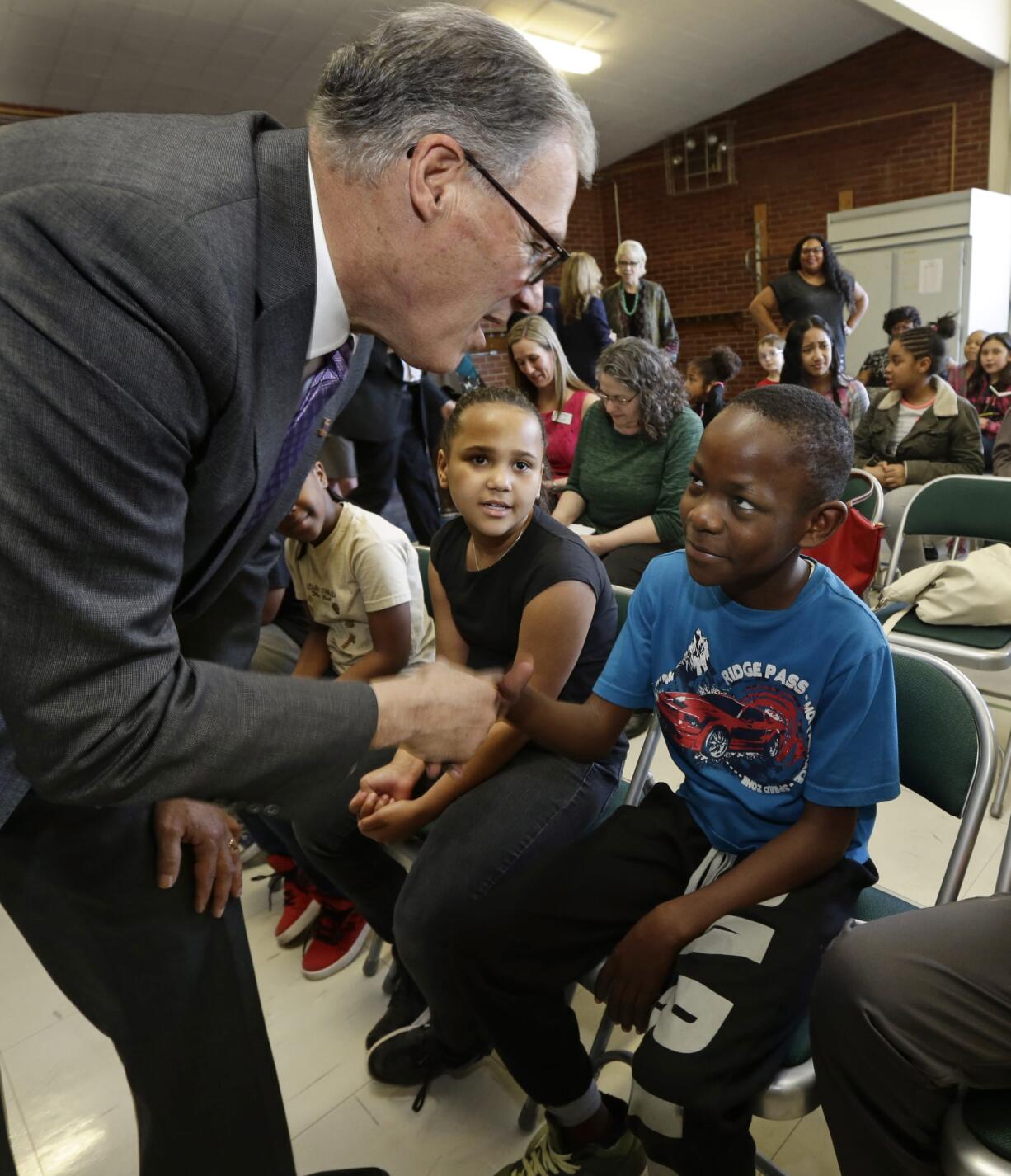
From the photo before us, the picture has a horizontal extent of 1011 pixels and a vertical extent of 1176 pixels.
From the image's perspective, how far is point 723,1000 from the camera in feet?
3.56

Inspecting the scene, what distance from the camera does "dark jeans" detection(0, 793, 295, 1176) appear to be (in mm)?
982

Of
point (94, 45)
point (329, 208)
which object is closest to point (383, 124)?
point (329, 208)

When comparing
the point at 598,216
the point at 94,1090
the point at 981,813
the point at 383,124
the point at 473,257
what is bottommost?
the point at 94,1090

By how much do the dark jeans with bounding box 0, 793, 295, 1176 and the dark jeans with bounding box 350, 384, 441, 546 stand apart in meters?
3.11

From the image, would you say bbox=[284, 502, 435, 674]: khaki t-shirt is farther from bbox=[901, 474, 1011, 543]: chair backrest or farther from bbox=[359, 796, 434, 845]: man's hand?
bbox=[901, 474, 1011, 543]: chair backrest

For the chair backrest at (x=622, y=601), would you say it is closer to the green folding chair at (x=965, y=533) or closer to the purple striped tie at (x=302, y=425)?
the green folding chair at (x=965, y=533)

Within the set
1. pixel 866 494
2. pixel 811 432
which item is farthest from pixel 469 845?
pixel 866 494

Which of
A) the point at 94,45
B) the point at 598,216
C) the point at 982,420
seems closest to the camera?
the point at 982,420

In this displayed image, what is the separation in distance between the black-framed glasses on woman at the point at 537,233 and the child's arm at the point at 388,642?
1096 mm

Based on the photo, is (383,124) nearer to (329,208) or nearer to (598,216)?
(329,208)

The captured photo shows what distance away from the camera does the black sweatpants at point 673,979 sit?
1.05 meters

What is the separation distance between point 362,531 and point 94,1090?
132cm

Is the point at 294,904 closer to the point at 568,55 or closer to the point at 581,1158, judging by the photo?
the point at 581,1158

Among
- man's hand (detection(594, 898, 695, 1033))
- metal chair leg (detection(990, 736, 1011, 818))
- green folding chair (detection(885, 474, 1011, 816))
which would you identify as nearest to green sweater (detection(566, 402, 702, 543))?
green folding chair (detection(885, 474, 1011, 816))
